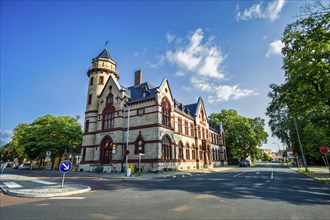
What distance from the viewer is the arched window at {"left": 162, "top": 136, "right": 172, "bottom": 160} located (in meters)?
26.8

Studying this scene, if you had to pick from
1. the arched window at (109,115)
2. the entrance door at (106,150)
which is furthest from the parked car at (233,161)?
the arched window at (109,115)

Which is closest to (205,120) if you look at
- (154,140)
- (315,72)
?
(154,140)

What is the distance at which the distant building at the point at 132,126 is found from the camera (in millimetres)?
26422

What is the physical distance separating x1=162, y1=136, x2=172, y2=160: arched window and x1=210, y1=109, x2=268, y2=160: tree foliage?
112ft

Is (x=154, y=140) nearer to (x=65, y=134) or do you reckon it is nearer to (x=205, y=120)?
(x=205, y=120)

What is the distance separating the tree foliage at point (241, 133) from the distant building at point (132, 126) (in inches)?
990

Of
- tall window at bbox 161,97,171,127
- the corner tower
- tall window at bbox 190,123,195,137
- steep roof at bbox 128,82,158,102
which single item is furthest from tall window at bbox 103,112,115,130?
tall window at bbox 190,123,195,137

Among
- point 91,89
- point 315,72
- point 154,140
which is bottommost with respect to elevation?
point 154,140

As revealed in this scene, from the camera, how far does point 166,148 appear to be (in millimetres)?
27609

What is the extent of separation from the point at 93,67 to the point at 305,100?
31.9 meters

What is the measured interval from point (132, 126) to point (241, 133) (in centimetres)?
3898

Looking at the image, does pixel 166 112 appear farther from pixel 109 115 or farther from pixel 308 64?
pixel 308 64

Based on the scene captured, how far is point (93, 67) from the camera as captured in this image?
3378 cm

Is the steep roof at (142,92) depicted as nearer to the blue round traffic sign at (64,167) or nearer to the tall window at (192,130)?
the tall window at (192,130)
